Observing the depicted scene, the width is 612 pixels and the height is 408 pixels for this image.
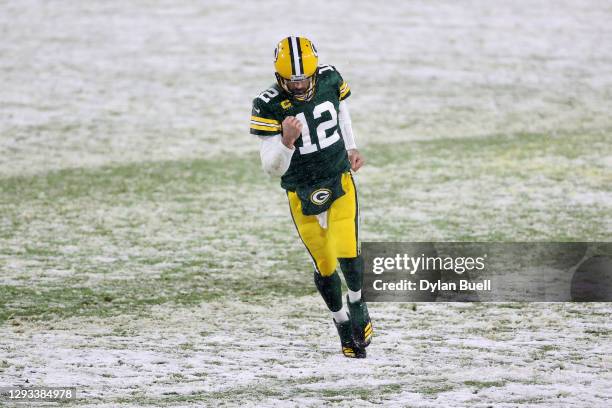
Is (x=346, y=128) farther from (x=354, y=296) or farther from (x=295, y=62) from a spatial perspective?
(x=354, y=296)

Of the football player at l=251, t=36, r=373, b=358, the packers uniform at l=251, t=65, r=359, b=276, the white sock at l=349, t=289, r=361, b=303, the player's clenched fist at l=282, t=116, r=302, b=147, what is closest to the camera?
the player's clenched fist at l=282, t=116, r=302, b=147

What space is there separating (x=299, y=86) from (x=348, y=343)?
6.50ft

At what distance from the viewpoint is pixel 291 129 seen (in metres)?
7.56

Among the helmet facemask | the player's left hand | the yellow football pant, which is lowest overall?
the yellow football pant

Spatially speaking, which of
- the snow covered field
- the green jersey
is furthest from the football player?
the snow covered field

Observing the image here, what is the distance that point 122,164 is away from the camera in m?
16.1

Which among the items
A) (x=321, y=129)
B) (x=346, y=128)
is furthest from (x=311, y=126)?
(x=346, y=128)

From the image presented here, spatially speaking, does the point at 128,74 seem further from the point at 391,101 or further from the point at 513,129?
the point at 513,129

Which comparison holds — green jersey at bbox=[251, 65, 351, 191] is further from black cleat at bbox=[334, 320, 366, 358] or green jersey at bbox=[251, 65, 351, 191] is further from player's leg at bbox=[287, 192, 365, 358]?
black cleat at bbox=[334, 320, 366, 358]

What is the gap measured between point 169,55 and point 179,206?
9937 millimetres

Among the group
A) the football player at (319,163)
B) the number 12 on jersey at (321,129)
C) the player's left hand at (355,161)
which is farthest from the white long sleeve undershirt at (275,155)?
the player's left hand at (355,161)

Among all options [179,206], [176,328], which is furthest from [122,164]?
[176,328]

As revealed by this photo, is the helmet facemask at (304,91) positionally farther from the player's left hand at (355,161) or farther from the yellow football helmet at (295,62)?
the player's left hand at (355,161)

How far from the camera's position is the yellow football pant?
804 cm
